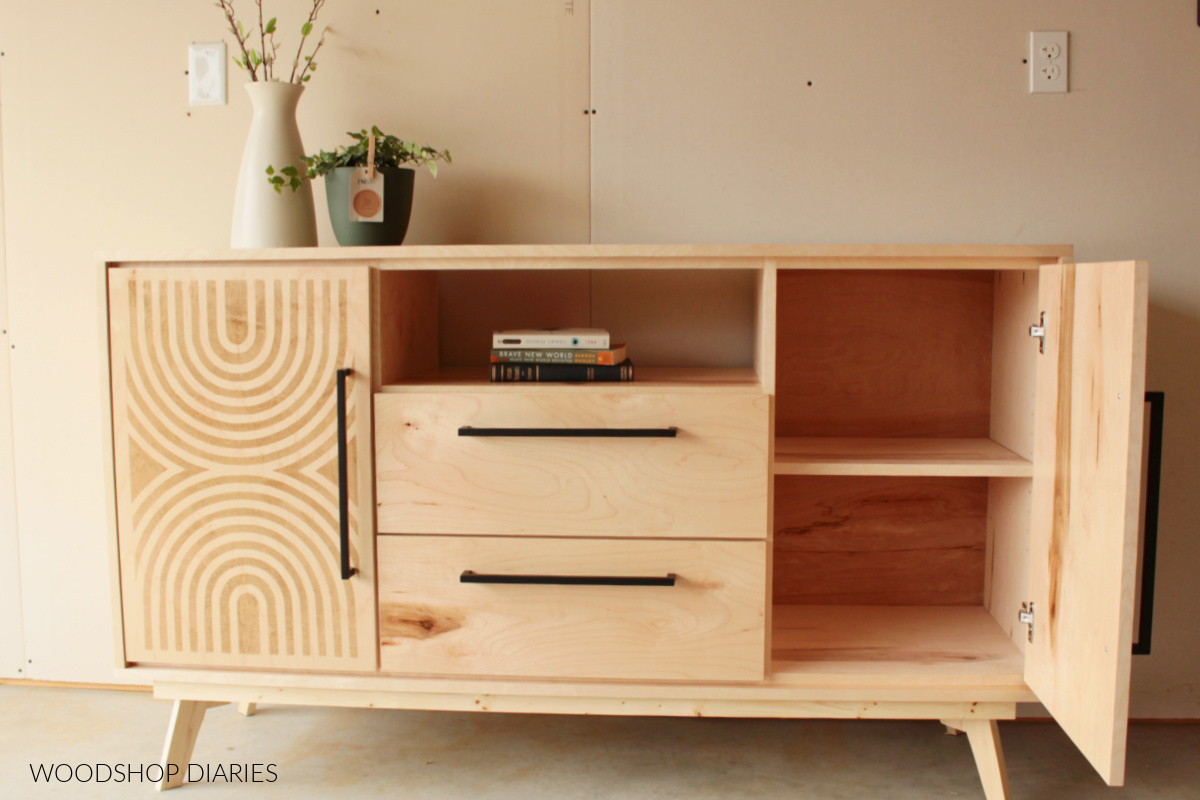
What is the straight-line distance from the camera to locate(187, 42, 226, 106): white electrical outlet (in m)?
1.76

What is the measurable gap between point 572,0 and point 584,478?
98 centimetres

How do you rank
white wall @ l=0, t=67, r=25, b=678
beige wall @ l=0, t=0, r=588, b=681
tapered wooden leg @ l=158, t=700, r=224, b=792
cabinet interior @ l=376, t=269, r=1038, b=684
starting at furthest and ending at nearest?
1. white wall @ l=0, t=67, r=25, b=678
2. beige wall @ l=0, t=0, r=588, b=681
3. cabinet interior @ l=376, t=269, r=1038, b=684
4. tapered wooden leg @ l=158, t=700, r=224, b=792

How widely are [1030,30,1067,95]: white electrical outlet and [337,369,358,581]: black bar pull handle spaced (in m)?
1.39

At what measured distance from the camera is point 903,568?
1736 millimetres

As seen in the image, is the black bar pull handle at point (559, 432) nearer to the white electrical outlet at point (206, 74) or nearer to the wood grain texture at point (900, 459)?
the wood grain texture at point (900, 459)

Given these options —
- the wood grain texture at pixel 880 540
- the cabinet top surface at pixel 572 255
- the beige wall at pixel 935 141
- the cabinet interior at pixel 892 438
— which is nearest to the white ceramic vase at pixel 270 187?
the cabinet top surface at pixel 572 255

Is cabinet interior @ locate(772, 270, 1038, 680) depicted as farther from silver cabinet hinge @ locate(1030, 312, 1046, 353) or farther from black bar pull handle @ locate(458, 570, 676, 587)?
black bar pull handle @ locate(458, 570, 676, 587)

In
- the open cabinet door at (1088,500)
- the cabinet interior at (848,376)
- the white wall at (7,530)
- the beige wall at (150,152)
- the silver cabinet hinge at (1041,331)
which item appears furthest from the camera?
the white wall at (7,530)

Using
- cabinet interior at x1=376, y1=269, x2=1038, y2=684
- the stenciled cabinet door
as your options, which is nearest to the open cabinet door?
cabinet interior at x1=376, y1=269, x2=1038, y2=684

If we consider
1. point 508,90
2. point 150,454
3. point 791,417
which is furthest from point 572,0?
point 150,454

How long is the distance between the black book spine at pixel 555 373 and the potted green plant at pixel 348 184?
0.34 m

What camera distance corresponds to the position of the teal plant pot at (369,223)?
154 cm

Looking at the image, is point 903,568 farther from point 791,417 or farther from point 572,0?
point 572,0

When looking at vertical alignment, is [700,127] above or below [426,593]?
above
